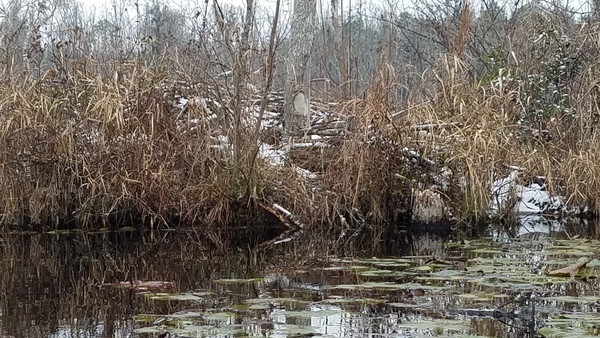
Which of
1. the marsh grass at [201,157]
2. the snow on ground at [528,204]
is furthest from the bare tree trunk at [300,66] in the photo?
the snow on ground at [528,204]

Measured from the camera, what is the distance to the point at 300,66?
30.7ft

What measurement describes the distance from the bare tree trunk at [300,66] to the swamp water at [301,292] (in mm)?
2922

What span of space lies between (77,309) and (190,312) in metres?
0.60

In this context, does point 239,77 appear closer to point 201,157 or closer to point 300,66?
point 201,157

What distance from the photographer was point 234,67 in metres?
7.38

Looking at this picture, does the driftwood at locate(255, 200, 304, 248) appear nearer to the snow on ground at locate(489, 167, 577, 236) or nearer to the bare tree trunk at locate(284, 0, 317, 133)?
the bare tree trunk at locate(284, 0, 317, 133)

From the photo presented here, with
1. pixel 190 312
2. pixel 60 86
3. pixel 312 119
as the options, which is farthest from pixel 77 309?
pixel 312 119

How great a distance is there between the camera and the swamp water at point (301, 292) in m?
3.31

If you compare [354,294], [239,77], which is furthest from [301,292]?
[239,77]

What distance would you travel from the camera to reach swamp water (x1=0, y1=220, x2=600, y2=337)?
3312mm

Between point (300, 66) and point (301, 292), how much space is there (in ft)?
17.8

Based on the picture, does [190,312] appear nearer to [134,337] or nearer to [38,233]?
[134,337]

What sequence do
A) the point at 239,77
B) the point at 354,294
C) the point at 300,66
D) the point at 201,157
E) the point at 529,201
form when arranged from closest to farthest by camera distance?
the point at 354,294
the point at 239,77
the point at 201,157
the point at 529,201
the point at 300,66

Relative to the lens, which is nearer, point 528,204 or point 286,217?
point 286,217
